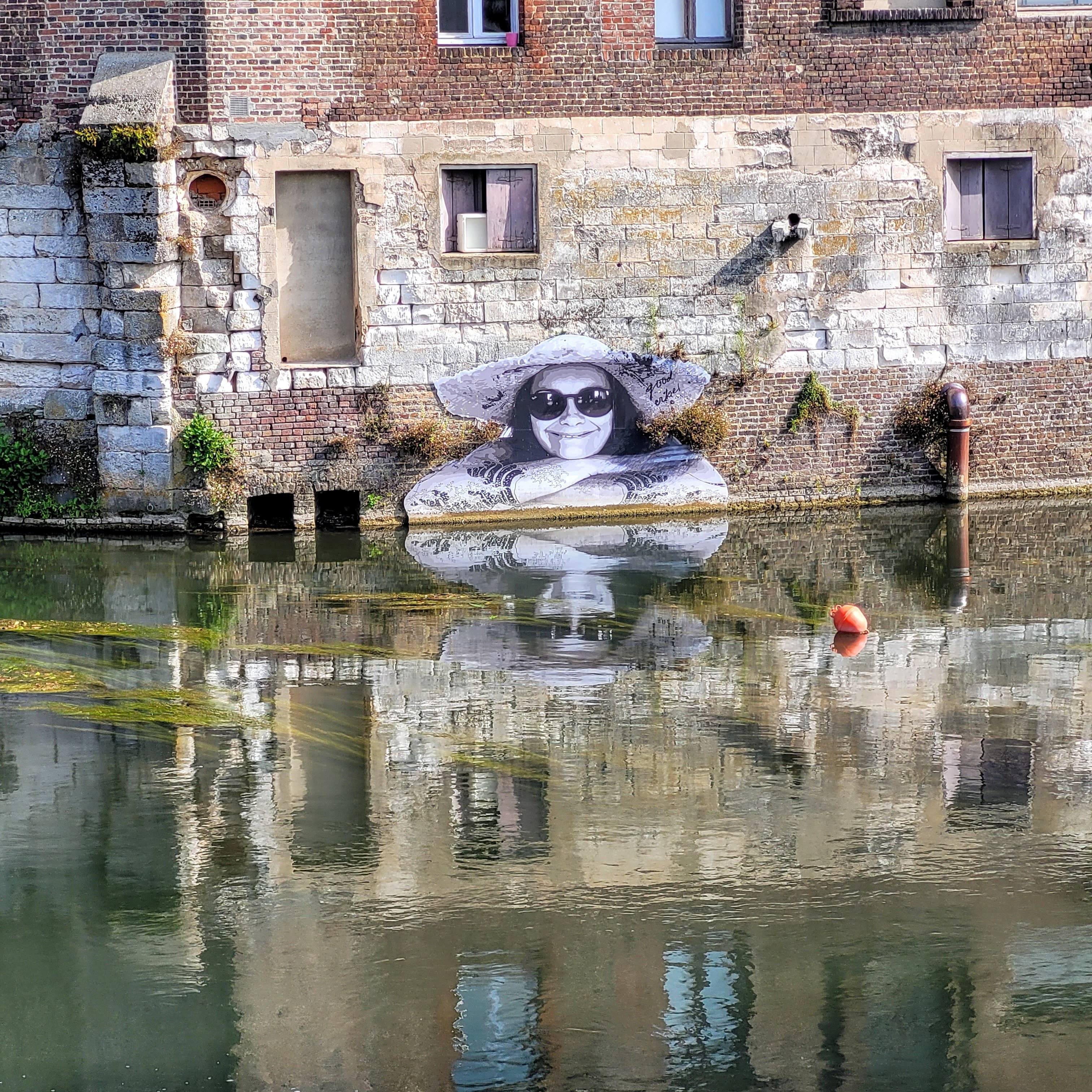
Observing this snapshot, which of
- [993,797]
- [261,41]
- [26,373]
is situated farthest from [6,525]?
[993,797]

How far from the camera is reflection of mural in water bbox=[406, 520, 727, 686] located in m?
10.5

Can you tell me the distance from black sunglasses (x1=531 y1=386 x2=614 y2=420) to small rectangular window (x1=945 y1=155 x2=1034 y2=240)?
3.54 m

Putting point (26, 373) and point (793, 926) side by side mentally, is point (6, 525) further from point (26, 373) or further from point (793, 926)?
point (793, 926)

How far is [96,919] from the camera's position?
6801 millimetres

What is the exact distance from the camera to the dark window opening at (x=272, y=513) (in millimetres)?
14844

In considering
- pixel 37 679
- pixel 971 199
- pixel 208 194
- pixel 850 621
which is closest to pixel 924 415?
pixel 971 199

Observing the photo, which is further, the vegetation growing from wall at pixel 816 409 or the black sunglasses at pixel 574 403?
the vegetation growing from wall at pixel 816 409

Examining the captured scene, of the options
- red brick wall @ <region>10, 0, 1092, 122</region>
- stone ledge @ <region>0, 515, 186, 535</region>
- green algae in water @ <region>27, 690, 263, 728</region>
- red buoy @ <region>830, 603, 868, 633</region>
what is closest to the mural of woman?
stone ledge @ <region>0, 515, 186, 535</region>

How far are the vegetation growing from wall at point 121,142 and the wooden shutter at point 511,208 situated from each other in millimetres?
2905

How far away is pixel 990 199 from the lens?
50.8ft

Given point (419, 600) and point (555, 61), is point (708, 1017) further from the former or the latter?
point (555, 61)

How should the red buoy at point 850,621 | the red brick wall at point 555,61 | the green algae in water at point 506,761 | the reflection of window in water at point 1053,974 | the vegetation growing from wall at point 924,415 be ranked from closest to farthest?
the reflection of window in water at point 1053,974
the green algae in water at point 506,761
the red buoy at point 850,621
the red brick wall at point 555,61
the vegetation growing from wall at point 924,415

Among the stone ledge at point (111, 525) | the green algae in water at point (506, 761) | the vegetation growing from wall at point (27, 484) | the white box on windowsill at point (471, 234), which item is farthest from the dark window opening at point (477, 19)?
the green algae in water at point (506, 761)

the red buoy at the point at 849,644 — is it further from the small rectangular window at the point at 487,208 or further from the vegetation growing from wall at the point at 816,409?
the small rectangular window at the point at 487,208
